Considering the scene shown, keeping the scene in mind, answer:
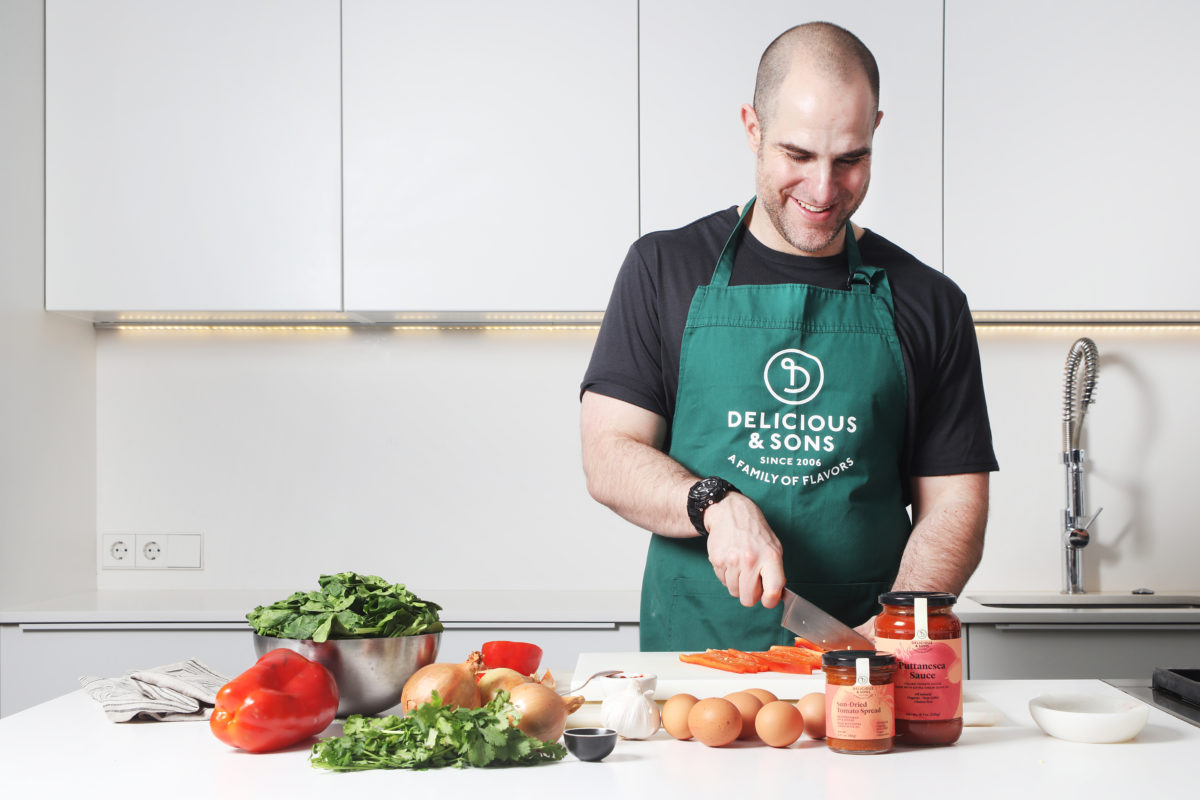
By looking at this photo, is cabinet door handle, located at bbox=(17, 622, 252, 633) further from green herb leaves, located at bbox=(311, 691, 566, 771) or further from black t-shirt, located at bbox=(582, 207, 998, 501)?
green herb leaves, located at bbox=(311, 691, 566, 771)

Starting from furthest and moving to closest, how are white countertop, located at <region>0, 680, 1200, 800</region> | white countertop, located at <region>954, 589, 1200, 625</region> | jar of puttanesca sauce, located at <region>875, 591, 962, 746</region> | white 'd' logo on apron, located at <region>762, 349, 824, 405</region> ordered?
white countertop, located at <region>954, 589, 1200, 625</region>
white 'd' logo on apron, located at <region>762, 349, 824, 405</region>
jar of puttanesca sauce, located at <region>875, 591, 962, 746</region>
white countertop, located at <region>0, 680, 1200, 800</region>

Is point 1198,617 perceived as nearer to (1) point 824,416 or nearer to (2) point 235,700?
(1) point 824,416

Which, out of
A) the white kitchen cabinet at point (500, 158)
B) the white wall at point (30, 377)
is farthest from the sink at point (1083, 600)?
the white wall at point (30, 377)

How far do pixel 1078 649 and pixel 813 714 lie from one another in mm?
1503

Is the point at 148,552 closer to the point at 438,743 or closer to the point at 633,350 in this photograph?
the point at 633,350

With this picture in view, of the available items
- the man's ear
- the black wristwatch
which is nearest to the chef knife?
the black wristwatch

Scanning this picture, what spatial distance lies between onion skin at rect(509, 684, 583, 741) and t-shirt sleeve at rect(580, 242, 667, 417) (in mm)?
672

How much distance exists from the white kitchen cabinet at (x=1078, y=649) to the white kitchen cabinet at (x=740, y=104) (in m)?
0.82

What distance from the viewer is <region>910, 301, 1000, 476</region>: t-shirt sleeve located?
160 cm

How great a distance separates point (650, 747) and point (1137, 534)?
2111 mm

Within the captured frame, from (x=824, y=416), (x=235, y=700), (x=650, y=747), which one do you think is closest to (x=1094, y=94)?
(x=824, y=416)

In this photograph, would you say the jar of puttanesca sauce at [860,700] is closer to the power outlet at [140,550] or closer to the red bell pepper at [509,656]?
the red bell pepper at [509,656]

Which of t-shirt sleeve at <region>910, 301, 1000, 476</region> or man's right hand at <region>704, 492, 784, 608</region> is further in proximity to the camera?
t-shirt sleeve at <region>910, 301, 1000, 476</region>

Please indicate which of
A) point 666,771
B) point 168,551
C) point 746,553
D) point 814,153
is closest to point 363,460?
point 168,551
